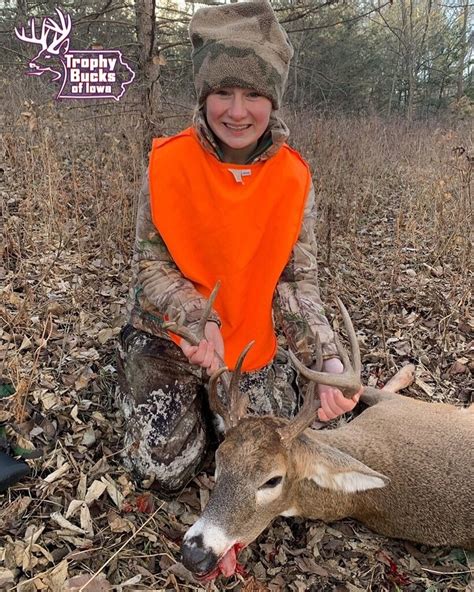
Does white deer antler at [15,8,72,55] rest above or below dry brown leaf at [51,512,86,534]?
above

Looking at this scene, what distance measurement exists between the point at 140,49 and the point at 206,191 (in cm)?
242

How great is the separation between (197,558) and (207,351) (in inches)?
34.9

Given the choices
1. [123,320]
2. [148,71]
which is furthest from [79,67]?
[123,320]

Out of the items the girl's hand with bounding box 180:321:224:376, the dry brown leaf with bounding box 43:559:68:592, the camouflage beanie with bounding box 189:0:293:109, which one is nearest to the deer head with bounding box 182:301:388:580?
the girl's hand with bounding box 180:321:224:376

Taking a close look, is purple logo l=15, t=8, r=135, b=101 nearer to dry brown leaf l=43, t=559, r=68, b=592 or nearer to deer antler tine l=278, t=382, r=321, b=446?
deer antler tine l=278, t=382, r=321, b=446

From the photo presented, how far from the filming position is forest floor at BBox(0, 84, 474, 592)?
8.98 feet

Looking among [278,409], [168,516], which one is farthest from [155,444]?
[278,409]

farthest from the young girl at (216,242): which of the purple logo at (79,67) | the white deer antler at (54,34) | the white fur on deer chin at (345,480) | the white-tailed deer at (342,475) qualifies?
the white deer antler at (54,34)

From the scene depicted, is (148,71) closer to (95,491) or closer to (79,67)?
(79,67)

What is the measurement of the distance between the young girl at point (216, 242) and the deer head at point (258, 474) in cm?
36

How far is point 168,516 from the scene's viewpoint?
9.80ft

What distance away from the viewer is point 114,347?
12.9ft

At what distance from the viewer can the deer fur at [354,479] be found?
251 centimetres

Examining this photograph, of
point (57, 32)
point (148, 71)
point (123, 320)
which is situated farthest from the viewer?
point (57, 32)
